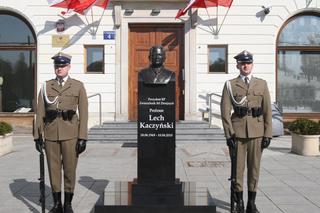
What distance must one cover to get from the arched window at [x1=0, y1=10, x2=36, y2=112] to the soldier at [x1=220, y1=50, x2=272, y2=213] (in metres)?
10.5

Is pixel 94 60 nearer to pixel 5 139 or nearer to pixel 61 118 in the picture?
pixel 5 139

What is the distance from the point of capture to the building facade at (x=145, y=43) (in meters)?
15.1

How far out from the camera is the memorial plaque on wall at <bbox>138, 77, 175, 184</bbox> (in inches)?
266

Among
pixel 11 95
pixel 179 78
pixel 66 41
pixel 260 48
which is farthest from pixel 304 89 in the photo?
pixel 11 95

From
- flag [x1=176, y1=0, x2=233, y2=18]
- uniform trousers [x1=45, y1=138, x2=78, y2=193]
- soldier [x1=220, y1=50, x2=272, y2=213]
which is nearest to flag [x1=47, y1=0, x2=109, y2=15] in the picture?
flag [x1=176, y1=0, x2=233, y2=18]

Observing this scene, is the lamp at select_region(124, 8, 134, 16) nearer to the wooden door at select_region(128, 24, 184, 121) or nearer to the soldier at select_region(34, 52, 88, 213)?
the wooden door at select_region(128, 24, 184, 121)

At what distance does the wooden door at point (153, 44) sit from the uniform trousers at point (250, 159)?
9003 millimetres

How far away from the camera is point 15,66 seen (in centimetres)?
1578

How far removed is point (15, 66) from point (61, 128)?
10277mm

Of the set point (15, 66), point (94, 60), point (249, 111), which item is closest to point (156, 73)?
point (249, 111)

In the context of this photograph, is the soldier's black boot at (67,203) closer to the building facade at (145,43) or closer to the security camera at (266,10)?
the building facade at (145,43)

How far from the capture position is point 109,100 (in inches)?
601

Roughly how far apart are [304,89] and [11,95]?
31.0 ft

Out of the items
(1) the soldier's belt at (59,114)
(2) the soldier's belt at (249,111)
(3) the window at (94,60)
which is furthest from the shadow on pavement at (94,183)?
(3) the window at (94,60)
